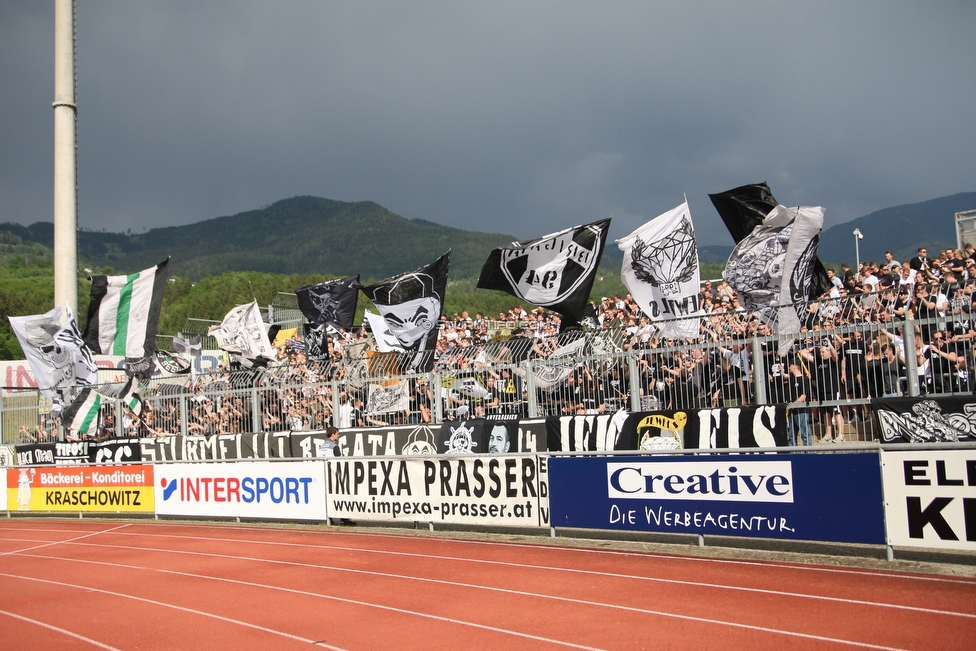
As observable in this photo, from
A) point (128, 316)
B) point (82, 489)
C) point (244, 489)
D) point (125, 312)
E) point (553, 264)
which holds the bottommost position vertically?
point (82, 489)

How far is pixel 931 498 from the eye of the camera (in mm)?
9609

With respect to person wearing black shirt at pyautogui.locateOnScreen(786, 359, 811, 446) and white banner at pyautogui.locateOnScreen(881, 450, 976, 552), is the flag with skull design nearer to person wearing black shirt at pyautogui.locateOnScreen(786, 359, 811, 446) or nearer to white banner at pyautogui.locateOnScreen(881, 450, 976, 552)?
person wearing black shirt at pyautogui.locateOnScreen(786, 359, 811, 446)

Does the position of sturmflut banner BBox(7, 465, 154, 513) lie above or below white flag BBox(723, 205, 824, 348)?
below

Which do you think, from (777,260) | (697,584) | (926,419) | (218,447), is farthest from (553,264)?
(218,447)

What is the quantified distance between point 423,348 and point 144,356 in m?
8.91

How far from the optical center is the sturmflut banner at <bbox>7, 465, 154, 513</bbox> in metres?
19.7

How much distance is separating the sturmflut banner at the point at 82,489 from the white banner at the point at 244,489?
74cm

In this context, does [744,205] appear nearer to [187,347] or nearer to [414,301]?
[414,301]

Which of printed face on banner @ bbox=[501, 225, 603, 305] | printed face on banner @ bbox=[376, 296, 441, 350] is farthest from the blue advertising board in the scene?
printed face on banner @ bbox=[376, 296, 441, 350]

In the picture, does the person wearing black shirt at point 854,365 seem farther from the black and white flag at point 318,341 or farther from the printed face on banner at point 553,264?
the black and white flag at point 318,341

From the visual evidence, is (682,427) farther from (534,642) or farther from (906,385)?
(534,642)

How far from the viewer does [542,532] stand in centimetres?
1348

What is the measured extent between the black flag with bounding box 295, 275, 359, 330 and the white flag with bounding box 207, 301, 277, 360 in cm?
278

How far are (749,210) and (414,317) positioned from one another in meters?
6.68
